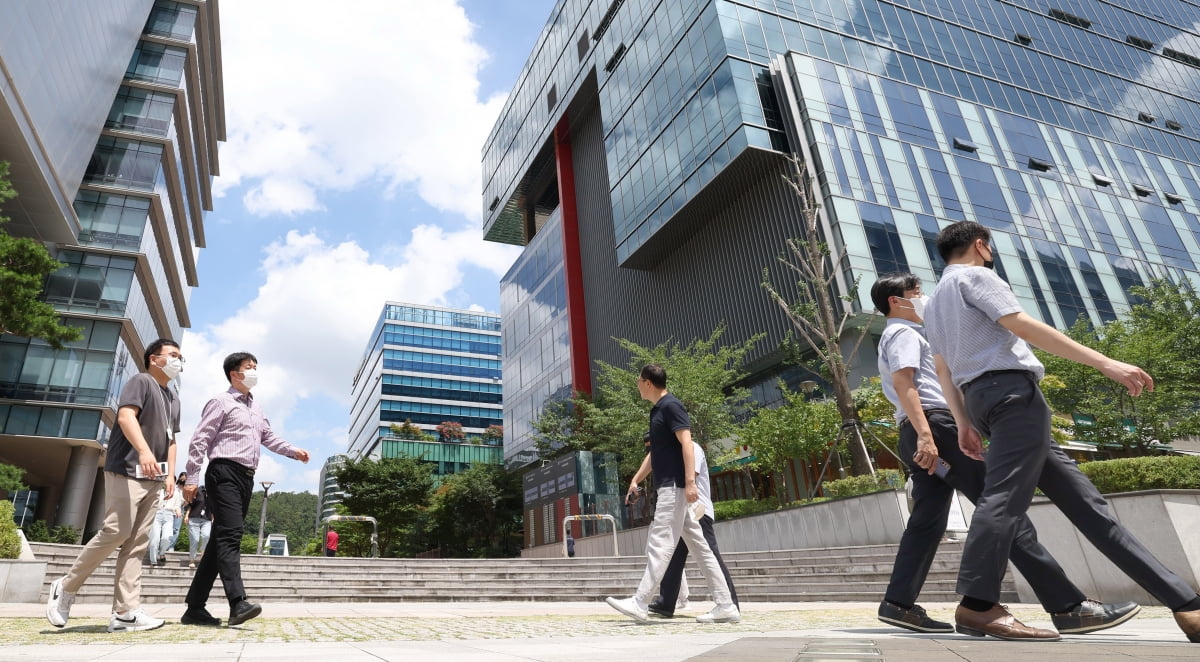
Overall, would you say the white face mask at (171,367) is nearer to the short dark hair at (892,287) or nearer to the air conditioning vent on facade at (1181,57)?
the short dark hair at (892,287)

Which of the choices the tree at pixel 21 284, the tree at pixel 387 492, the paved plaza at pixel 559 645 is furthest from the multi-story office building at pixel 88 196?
the paved plaza at pixel 559 645

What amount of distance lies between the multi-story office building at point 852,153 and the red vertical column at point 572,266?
0.13 meters

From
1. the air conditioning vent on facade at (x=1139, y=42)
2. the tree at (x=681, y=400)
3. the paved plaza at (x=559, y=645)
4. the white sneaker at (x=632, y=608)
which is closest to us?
the paved plaza at (x=559, y=645)

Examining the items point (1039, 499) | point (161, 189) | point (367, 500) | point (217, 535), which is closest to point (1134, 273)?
point (1039, 499)

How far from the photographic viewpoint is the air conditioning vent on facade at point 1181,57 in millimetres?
45069

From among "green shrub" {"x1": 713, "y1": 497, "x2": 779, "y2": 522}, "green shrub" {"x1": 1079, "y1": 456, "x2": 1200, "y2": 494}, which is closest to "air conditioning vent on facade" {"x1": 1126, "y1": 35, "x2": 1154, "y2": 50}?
"green shrub" {"x1": 713, "y1": 497, "x2": 779, "y2": 522}

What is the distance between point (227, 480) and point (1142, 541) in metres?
7.38

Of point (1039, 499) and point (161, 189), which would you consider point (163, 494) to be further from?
point (161, 189)

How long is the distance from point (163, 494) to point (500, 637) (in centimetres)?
236

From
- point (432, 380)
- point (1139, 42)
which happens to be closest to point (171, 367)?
point (1139, 42)

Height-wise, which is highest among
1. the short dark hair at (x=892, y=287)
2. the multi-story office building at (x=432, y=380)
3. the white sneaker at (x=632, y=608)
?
the multi-story office building at (x=432, y=380)

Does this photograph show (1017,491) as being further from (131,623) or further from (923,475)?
(131,623)

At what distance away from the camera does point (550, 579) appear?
1032cm

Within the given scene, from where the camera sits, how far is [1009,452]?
2762 mm
